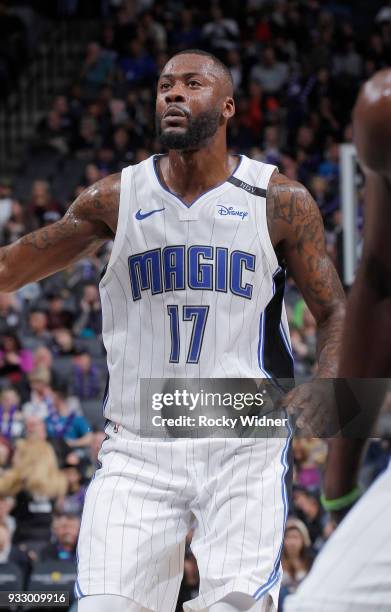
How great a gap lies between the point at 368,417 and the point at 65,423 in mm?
7245

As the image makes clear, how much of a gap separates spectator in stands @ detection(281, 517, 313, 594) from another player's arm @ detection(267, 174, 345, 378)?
3.53 metres

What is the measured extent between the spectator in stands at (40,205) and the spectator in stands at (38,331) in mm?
1498

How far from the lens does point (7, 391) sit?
32.0 feet

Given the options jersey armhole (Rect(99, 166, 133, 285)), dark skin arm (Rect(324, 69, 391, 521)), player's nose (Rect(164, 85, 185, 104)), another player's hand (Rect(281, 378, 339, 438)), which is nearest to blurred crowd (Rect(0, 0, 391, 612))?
jersey armhole (Rect(99, 166, 133, 285))

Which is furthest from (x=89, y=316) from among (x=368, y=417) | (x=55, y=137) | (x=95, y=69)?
(x=368, y=417)

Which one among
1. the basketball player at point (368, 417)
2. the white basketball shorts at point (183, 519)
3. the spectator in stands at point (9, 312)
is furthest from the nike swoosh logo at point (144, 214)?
the spectator in stands at point (9, 312)

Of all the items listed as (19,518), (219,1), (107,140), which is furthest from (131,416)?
(219,1)

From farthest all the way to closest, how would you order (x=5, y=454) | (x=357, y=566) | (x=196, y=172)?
1. (x=5, y=454)
2. (x=196, y=172)
3. (x=357, y=566)

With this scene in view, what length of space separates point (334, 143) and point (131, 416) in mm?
9079

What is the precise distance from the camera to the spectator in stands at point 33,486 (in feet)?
28.6

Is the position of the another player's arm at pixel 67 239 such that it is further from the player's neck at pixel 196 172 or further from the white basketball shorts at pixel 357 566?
the white basketball shorts at pixel 357 566

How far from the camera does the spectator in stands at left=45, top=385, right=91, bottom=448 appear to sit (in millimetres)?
9297

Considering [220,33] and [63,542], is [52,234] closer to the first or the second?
[63,542]

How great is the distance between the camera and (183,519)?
3.72 m
